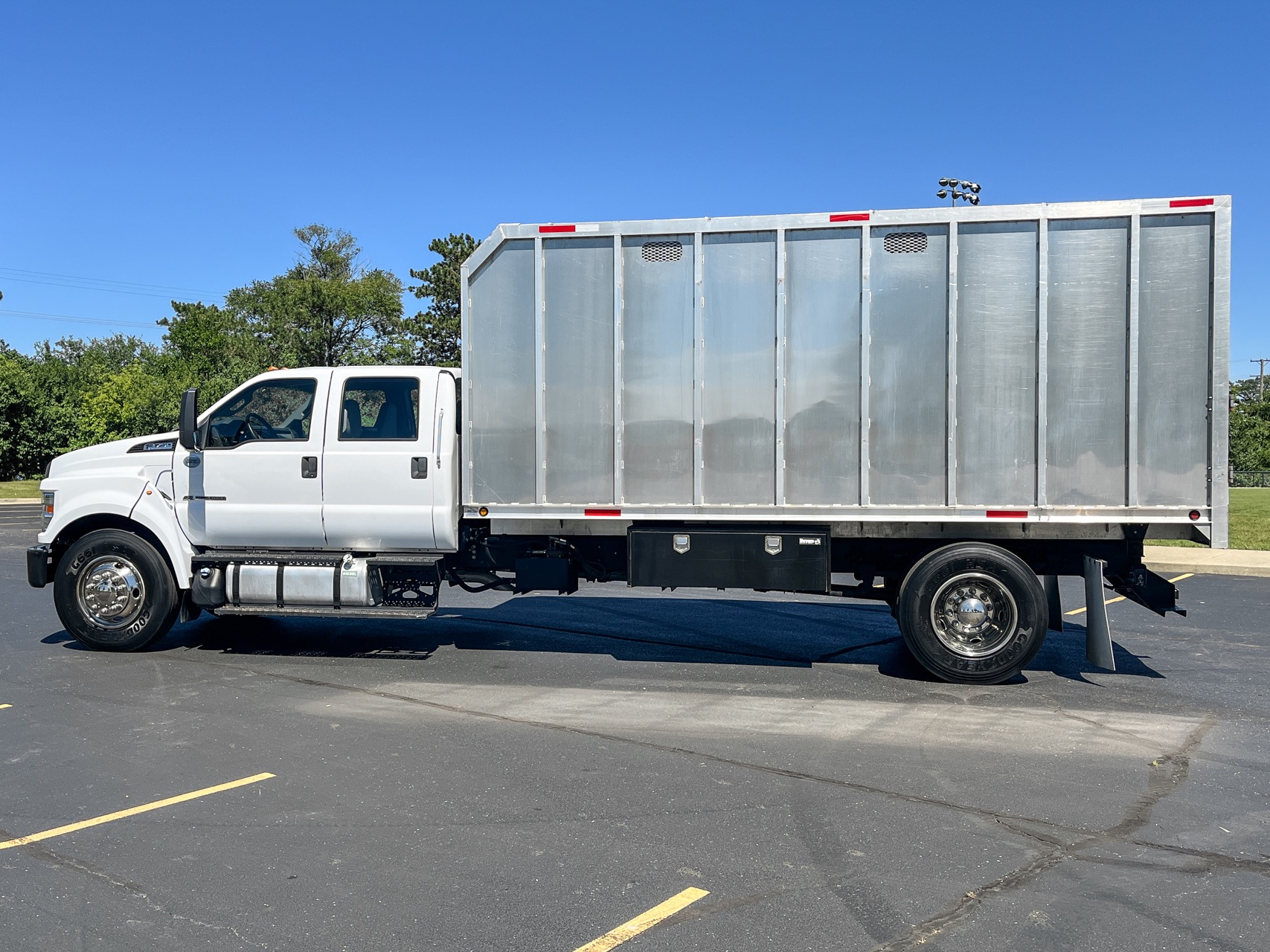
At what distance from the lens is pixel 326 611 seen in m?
9.00

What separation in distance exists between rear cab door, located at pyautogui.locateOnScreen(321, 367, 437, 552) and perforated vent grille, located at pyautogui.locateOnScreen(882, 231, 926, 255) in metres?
3.91

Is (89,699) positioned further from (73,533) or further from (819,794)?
(819,794)

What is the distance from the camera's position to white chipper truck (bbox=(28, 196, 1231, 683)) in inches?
313

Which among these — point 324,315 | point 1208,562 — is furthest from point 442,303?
point 1208,562

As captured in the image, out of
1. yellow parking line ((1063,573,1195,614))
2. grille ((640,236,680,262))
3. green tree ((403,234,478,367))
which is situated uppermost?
green tree ((403,234,478,367))

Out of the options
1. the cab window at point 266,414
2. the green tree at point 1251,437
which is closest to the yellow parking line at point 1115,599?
the cab window at point 266,414

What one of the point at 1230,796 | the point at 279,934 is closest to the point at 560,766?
the point at 279,934

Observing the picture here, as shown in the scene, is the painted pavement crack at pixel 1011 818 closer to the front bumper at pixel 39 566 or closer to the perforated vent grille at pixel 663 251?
the perforated vent grille at pixel 663 251

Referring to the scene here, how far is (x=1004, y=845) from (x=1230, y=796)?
1603 mm

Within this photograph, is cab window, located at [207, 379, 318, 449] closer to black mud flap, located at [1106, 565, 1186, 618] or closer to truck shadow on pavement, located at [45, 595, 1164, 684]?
truck shadow on pavement, located at [45, 595, 1164, 684]

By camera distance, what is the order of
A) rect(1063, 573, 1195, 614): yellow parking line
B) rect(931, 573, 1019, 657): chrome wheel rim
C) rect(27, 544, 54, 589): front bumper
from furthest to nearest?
rect(1063, 573, 1195, 614): yellow parking line → rect(27, 544, 54, 589): front bumper → rect(931, 573, 1019, 657): chrome wheel rim

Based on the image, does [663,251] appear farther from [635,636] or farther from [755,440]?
[635,636]

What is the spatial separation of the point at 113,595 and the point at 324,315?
6794cm

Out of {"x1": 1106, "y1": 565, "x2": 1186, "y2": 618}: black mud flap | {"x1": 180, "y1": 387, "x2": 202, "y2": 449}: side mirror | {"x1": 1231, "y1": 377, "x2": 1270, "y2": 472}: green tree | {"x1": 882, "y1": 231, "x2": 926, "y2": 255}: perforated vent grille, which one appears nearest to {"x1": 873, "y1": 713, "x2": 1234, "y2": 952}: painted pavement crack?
{"x1": 1106, "y1": 565, "x2": 1186, "y2": 618}: black mud flap
